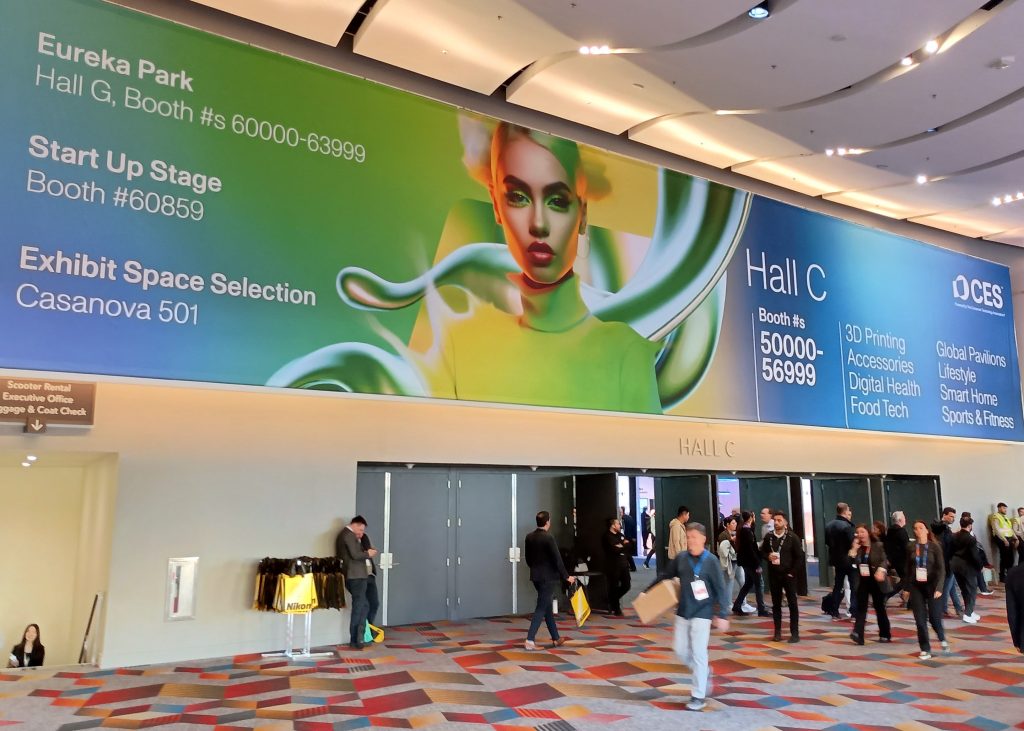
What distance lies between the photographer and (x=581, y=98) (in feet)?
33.8

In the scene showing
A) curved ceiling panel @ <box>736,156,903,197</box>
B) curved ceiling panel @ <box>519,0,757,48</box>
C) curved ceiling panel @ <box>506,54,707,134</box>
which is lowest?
curved ceiling panel @ <box>519,0,757,48</box>

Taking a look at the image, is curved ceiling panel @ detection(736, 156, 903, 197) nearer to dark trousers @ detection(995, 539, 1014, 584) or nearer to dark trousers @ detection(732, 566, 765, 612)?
dark trousers @ detection(732, 566, 765, 612)

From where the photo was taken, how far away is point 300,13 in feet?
27.9

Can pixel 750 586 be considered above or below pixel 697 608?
below

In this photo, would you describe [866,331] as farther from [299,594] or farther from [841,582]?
[299,594]

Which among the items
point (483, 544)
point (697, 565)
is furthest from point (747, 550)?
point (697, 565)

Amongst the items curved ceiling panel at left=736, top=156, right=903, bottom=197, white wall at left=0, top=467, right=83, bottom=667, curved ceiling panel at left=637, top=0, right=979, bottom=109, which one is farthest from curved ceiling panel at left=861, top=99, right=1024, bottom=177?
white wall at left=0, top=467, right=83, bottom=667

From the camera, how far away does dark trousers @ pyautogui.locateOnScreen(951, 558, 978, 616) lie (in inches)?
372

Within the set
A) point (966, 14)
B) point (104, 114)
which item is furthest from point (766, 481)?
point (104, 114)

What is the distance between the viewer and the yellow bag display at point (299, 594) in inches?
289

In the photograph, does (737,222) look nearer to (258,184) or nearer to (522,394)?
(522,394)

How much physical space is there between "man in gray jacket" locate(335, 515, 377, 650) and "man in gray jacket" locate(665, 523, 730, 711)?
3569 mm

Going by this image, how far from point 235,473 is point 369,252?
2.63m

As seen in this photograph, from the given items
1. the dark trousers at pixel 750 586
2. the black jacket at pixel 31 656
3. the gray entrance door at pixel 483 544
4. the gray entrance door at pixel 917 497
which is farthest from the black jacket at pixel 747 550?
the black jacket at pixel 31 656
